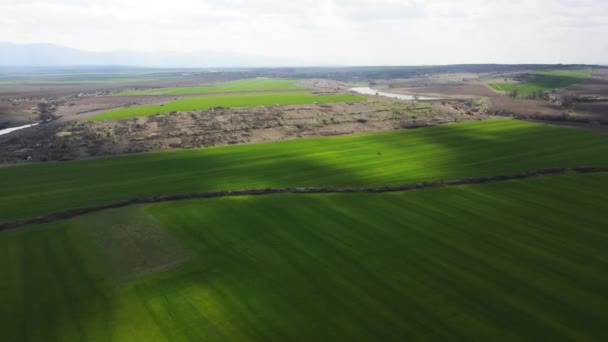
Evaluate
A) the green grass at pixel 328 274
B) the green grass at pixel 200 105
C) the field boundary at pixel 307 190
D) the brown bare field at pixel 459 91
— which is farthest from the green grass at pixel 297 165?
the brown bare field at pixel 459 91

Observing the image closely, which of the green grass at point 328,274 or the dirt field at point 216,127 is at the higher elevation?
the dirt field at point 216,127

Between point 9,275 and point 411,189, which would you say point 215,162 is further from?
point 9,275

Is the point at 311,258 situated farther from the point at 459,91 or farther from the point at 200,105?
the point at 459,91

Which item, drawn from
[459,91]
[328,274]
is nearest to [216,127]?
[328,274]

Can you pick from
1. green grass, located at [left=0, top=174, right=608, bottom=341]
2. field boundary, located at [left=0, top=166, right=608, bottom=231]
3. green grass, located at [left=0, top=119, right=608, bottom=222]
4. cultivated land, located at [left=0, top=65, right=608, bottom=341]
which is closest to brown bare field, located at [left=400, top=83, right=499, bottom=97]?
green grass, located at [left=0, top=119, right=608, bottom=222]

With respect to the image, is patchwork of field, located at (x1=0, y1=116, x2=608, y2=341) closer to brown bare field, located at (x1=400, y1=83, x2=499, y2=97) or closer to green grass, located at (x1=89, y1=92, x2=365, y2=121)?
green grass, located at (x1=89, y1=92, x2=365, y2=121)

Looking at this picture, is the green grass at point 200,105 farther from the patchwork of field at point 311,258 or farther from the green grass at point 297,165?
the patchwork of field at point 311,258
